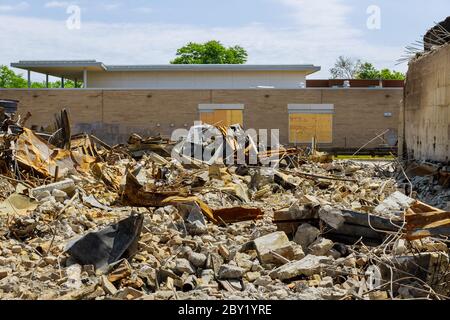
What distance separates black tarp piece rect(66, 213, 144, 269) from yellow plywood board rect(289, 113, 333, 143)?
3175 cm

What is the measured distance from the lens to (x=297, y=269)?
599cm

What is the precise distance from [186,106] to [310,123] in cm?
789

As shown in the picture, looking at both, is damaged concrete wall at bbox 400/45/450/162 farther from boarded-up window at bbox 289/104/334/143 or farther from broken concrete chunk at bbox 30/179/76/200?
boarded-up window at bbox 289/104/334/143

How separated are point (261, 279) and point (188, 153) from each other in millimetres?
10264

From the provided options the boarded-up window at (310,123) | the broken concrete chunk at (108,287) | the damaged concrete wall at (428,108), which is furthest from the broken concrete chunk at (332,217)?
the boarded-up window at (310,123)

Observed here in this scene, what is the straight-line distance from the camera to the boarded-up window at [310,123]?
125ft

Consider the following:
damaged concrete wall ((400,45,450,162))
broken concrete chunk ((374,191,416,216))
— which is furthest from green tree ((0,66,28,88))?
broken concrete chunk ((374,191,416,216))

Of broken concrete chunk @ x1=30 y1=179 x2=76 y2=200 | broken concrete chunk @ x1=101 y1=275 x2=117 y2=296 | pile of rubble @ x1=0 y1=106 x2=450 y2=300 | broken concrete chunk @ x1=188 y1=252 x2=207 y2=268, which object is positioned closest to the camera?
broken concrete chunk @ x1=101 y1=275 x2=117 y2=296

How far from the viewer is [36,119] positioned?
37656mm

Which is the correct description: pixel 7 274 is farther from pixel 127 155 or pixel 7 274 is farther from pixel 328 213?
pixel 127 155

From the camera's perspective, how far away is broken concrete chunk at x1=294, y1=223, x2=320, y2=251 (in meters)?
6.97

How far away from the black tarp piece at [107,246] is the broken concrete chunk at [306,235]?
1.85 m
